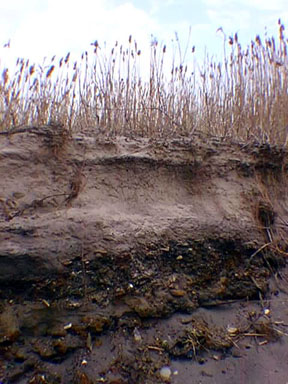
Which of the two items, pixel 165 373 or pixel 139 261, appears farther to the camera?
pixel 139 261

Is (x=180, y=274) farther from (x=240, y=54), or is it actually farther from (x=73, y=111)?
(x=240, y=54)

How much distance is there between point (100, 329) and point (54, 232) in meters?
0.54

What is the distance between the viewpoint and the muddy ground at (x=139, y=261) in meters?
1.66

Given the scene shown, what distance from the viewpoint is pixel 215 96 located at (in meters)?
3.65

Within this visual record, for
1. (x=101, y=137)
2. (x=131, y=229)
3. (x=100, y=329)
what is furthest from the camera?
(x=101, y=137)

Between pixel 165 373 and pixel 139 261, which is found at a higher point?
pixel 139 261

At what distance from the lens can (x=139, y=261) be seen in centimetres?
193

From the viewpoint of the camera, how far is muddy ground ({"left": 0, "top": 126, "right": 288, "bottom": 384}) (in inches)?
65.2

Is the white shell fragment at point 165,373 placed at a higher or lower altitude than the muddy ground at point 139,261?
lower

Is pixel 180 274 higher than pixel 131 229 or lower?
lower

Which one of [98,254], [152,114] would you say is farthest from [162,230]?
[152,114]

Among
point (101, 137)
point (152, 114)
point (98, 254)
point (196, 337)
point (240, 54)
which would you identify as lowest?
point (196, 337)

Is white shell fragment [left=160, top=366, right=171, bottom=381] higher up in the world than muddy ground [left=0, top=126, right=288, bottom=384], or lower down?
lower down

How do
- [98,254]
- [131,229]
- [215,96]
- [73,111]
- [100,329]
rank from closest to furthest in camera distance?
[100,329], [98,254], [131,229], [73,111], [215,96]
